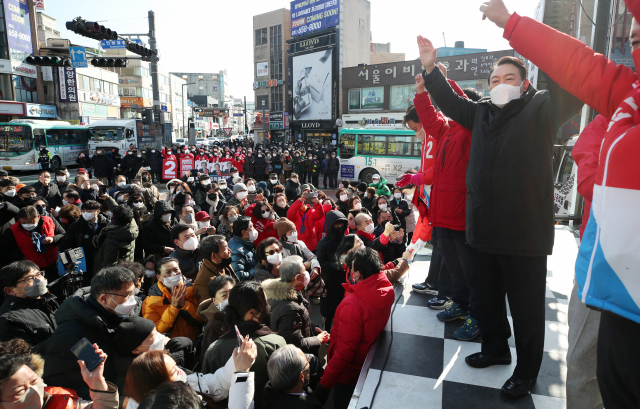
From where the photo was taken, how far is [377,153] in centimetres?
1806

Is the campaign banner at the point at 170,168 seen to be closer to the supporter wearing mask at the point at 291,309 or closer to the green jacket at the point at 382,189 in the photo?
the green jacket at the point at 382,189

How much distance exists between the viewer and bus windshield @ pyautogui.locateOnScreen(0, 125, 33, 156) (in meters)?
20.5

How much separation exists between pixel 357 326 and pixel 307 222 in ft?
11.9

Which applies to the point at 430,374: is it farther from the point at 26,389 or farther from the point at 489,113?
the point at 26,389

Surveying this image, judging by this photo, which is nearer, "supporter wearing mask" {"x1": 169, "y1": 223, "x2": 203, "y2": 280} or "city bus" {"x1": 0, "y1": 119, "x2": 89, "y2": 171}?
"supporter wearing mask" {"x1": 169, "y1": 223, "x2": 203, "y2": 280}

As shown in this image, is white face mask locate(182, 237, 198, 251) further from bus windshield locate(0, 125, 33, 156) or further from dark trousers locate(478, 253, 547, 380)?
bus windshield locate(0, 125, 33, 156)

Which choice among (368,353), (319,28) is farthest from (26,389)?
(319,28)

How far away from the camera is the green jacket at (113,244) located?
4.96 m

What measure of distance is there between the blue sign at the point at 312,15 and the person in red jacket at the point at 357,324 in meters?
40.8

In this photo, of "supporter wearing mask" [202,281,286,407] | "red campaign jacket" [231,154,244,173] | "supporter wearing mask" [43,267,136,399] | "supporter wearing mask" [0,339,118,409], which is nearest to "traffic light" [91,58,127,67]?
"red campaign jacket" [231,154,244,173]

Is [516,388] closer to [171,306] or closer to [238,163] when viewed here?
[171,306]

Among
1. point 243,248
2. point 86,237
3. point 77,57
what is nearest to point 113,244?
point 86,237

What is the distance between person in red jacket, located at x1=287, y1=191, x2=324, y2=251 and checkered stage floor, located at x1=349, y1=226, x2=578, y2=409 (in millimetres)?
2956

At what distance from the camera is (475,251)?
9.03 feet
